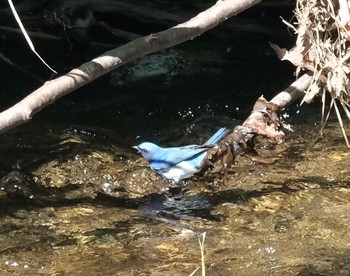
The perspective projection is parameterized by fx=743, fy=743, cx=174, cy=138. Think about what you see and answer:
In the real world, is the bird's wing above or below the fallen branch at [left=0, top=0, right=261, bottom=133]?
below

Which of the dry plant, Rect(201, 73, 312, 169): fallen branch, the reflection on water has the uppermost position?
the dry plant

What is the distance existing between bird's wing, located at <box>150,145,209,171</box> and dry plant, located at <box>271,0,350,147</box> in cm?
86

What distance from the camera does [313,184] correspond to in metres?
4.44

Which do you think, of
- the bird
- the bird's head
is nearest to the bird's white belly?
the bird

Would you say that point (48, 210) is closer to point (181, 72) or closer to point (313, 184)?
point (313, 184)

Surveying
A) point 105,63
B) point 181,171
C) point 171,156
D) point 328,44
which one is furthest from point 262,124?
point 105,63

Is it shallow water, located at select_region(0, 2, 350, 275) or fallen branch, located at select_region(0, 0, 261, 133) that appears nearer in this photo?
fallen branch, located at select_region(0, 0, 261, 133)

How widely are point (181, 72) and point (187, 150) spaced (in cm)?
174

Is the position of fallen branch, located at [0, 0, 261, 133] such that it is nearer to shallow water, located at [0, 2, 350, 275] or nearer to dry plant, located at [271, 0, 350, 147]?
dry plant, located at [271, 0, 350, 147]

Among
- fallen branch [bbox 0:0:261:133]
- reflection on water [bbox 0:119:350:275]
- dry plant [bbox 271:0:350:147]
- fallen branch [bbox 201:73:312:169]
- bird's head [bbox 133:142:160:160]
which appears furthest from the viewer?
bird's head [bbox 133:142:160:160]

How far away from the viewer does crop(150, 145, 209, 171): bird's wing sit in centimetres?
464

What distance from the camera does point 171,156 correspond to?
4.87 meters

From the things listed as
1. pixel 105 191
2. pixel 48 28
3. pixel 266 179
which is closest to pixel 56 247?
pixel 105 191

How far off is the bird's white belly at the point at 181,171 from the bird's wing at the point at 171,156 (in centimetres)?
4
